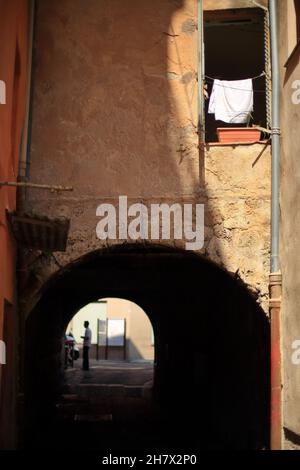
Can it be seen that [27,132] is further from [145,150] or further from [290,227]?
[290,227]

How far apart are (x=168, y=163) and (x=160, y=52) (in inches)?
53.3

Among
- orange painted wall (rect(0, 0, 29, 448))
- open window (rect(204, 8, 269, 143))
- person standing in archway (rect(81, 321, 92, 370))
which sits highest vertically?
open window (rect(204, 8, 269, 143))

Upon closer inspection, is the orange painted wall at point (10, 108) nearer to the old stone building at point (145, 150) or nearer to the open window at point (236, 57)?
the old stone building at point (145, 150)

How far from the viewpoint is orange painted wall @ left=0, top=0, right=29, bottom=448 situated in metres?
6.43

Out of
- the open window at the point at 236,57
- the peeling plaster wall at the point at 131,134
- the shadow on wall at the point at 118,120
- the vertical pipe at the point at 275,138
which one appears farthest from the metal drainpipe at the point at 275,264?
the shadow on wall at the point at 118,120

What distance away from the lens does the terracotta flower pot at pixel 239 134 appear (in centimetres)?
790

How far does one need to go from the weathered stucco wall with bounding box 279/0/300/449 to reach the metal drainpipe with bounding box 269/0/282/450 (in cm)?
7

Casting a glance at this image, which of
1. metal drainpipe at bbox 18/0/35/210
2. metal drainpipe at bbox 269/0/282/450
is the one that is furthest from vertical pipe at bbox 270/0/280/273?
metal drainpipe at bbox 18/0/35/210

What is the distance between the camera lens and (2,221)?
648 centimetres

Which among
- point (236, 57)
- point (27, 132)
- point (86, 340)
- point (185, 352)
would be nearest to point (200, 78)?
point (27, 132)

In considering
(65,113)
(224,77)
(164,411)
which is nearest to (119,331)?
(164,411)

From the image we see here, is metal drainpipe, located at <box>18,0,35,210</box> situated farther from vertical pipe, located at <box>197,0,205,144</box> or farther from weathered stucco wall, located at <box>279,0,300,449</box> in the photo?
weathered stucco wall, located at <box>279,0,300,449</box>

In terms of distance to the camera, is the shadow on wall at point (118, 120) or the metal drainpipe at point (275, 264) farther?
the shadow on wall at point (118, 120)

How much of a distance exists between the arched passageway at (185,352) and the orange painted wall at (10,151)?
872mm
